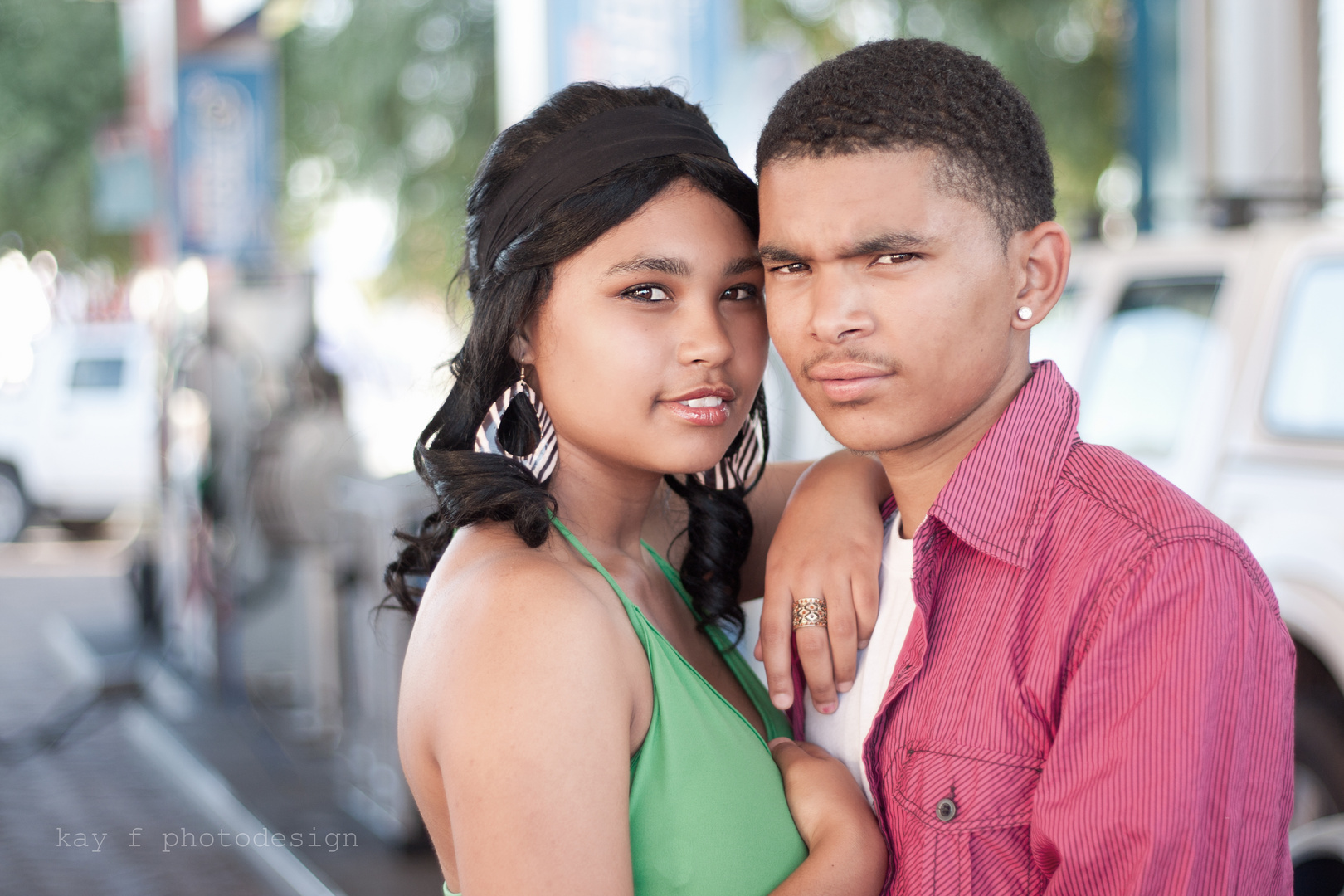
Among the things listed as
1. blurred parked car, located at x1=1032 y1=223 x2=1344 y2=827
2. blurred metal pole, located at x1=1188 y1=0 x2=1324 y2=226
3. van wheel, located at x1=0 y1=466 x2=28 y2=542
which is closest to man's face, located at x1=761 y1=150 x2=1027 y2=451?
blurred parked car, located at x1=1032 y1=223 x2=1344 y2=827

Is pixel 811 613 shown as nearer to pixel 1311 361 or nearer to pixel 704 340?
pixel 704 340

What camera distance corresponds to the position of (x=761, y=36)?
12.9 m

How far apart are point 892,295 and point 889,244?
69mm

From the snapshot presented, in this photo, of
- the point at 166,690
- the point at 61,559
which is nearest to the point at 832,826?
the point at 166,690

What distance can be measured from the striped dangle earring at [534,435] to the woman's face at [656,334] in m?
0.08

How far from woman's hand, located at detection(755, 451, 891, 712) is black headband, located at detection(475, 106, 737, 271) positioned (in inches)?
23.8

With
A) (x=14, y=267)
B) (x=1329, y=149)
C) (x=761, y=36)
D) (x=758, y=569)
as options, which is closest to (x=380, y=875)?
(x=758, y=569)

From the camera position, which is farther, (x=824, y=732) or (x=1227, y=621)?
(x=824, y=732)

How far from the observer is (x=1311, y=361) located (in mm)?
3906

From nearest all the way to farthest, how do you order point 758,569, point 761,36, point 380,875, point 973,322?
point 973,322 → point 758,569 → point 380,875 → point 761,36

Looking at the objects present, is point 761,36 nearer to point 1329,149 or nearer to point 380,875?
point 1329,149

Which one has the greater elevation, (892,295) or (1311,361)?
(892,295)

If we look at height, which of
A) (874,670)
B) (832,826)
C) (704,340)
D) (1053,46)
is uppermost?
(1053,46)

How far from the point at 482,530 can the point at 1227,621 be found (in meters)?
1.02
